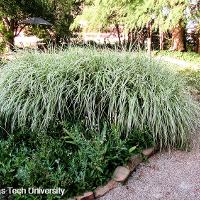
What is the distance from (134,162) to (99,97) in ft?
2.45

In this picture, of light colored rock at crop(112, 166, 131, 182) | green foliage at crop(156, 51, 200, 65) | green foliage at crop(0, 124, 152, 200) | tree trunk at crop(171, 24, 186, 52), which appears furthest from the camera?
tree trunk at crop(171, 24, 186, 52)

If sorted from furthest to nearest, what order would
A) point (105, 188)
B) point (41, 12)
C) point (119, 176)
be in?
point (41, 12) → point (119, 176) → point (105, 188)

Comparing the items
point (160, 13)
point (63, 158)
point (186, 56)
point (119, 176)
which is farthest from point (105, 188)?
point (186, 56)

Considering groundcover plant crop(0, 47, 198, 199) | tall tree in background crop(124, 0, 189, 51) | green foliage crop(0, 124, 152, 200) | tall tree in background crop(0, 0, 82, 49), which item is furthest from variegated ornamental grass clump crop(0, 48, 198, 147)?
tall tree in background crop(0, 0, 82, 49)

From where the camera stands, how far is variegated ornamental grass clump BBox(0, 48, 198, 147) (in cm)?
317

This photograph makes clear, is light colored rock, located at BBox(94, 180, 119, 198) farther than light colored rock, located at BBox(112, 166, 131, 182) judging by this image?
No

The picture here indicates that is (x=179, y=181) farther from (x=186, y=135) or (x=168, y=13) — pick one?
(x=168, y=13)

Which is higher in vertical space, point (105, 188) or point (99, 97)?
point (99, 97)

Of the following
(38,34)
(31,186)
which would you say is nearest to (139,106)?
(31,186)

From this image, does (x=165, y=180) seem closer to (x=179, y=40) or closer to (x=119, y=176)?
(x=119, y=176)

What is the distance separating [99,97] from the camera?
3.32m

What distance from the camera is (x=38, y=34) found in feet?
50.5

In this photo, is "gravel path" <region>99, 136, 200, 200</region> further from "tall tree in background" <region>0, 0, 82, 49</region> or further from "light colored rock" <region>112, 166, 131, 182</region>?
"tall tree in background" <region>0, 0, 82, 49</region>

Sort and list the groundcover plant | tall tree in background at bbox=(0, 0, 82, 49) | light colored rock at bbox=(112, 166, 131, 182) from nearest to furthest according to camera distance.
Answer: light colored rock at bbox=(112, 166, 131, 182) < the groundcover plant < tall tree in background at bbox=(0, 0, 82, 49)
